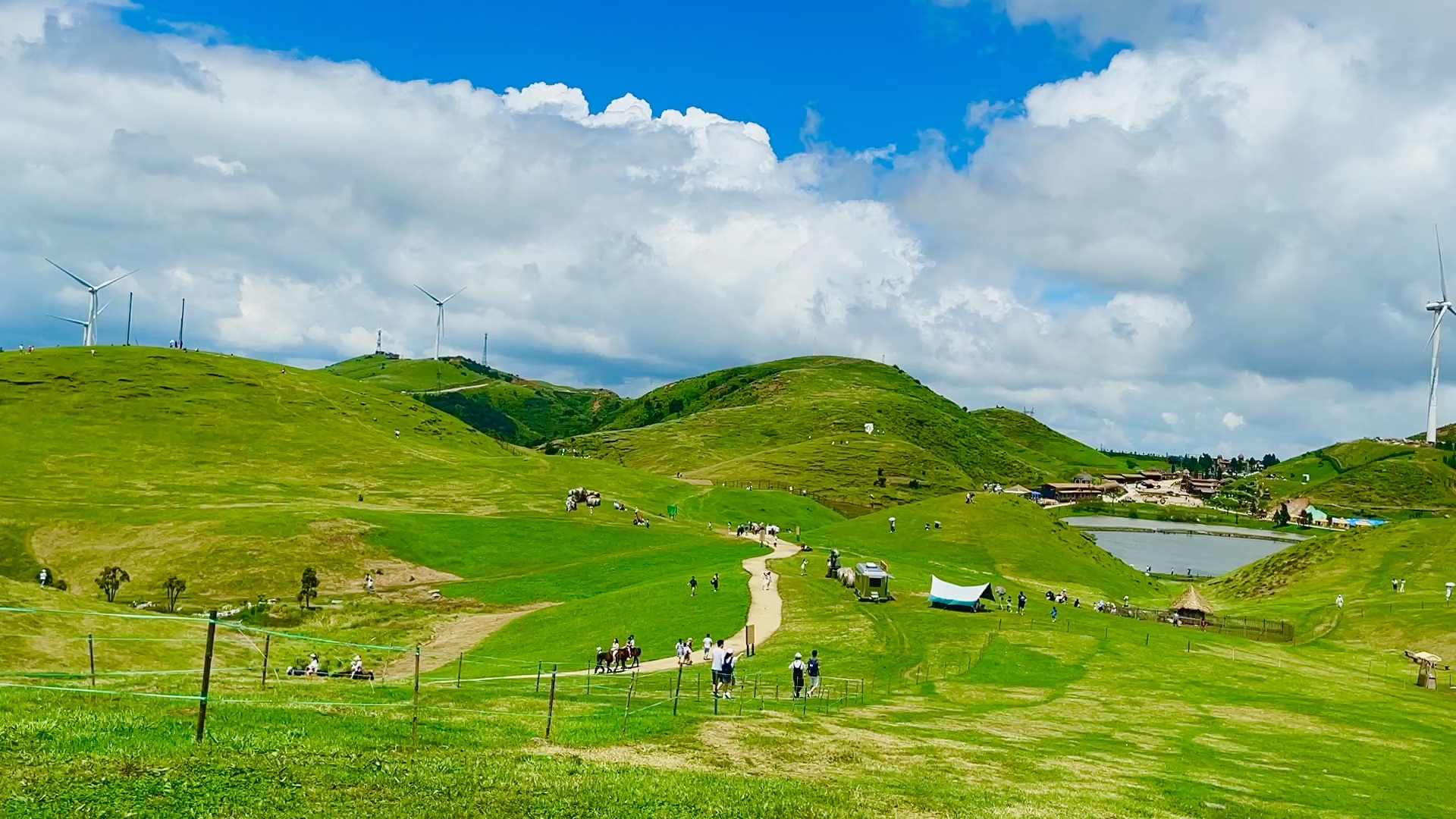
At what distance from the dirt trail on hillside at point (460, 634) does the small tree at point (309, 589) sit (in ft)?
62.4

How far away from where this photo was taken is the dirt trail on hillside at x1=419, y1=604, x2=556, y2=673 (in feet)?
228

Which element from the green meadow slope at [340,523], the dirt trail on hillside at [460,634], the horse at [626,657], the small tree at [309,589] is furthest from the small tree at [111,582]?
the horse at [626,657]

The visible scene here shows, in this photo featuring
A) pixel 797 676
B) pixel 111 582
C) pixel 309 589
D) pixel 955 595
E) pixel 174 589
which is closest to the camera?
pixel 797 676

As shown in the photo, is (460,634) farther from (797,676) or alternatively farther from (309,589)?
(797,676)

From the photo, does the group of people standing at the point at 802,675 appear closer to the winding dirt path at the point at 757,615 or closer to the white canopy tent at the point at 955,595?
the winding dirt path at the point at 757,615

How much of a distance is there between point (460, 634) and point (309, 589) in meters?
27.0

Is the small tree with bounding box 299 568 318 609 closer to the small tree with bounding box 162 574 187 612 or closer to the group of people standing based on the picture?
the small tree with bounding box 162 574 187 612

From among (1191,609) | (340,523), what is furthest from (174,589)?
(1191,609)

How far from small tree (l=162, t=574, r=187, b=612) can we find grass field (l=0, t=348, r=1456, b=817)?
4.63 feet

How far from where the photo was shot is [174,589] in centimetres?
9675

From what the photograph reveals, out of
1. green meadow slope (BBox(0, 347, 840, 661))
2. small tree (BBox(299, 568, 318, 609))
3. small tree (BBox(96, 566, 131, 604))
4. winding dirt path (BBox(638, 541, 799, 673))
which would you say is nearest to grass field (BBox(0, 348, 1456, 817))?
green meadow slope (BBox(0, 347, 840, 661))

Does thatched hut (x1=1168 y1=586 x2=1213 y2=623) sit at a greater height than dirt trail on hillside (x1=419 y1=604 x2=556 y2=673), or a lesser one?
greater

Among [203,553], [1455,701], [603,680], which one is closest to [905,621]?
[603,680]

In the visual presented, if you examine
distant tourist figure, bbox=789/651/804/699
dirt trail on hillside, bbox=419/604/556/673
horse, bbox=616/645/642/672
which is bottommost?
dirt trail on hillside, bbox=419/604/556/673
